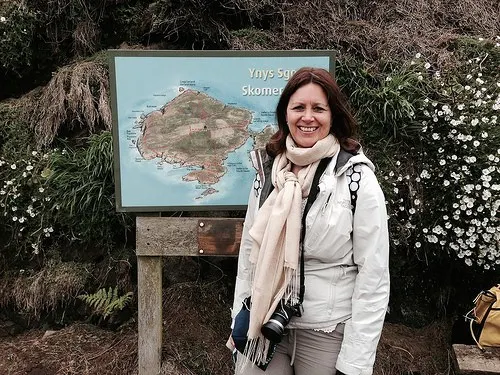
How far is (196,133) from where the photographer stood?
127 inches

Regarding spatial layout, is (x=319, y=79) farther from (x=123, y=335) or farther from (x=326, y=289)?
(x=123, y=335)

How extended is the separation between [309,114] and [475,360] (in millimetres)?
2271

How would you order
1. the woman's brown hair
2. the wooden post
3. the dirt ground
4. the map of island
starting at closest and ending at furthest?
the woman's brown hair, the map of island, the wooden post, the dirt ground

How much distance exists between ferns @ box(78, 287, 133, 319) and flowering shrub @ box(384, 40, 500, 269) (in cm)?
209

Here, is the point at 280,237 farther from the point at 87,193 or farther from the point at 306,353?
the point at 87,193

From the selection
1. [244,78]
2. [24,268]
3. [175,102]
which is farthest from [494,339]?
[24,268]

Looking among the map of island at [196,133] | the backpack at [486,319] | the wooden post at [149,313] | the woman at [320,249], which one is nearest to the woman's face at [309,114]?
the woman at [320,249]

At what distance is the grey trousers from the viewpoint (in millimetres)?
2203

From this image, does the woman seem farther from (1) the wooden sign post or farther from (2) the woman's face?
(1) the wooden sign post

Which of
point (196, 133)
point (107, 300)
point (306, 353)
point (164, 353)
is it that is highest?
point (196, 133)

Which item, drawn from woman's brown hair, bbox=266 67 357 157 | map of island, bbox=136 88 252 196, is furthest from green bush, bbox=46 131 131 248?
woman's brown hair, bbox=266 67 357 157

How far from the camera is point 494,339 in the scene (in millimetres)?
3496

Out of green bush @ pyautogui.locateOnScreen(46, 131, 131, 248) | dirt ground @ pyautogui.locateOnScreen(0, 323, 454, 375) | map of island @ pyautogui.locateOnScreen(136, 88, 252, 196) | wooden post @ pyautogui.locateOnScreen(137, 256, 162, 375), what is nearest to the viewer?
map of island @ pyautogui.locateOnScreen(136, 88, 252, 196)

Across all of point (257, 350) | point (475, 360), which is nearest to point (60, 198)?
point (257, 350)
